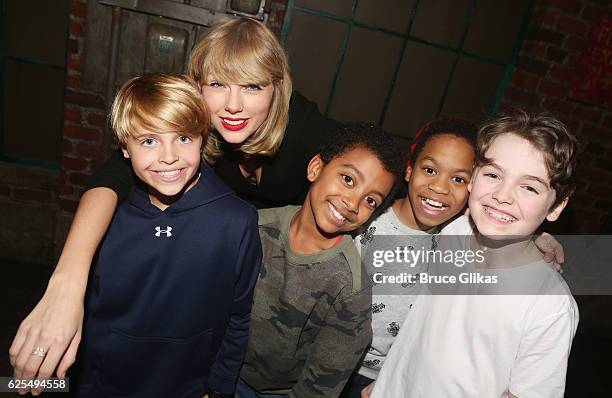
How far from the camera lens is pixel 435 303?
1459 mm

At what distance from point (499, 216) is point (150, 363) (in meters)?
1.31

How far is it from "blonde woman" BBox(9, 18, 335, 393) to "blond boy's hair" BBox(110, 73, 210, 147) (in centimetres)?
18

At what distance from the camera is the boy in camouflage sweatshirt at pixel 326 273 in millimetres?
1367

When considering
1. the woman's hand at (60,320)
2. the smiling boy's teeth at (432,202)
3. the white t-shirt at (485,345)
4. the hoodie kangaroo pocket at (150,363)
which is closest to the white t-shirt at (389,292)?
the white t-shirt at (485,345)

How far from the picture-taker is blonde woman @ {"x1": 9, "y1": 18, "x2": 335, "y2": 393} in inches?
38.9

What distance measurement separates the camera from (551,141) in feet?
4.08

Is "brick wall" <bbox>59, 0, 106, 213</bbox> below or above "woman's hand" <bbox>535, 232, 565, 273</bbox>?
below

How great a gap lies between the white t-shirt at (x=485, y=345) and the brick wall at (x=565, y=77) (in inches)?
69.4

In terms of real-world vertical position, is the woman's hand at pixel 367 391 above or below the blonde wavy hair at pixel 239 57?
below

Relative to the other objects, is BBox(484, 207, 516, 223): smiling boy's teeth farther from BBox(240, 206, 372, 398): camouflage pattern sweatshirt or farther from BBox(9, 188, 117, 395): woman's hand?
BBox(9, 188, 117, 395): woman's hand

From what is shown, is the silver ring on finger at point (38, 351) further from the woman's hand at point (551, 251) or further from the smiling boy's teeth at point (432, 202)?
the woman's hand at point (551, 251)

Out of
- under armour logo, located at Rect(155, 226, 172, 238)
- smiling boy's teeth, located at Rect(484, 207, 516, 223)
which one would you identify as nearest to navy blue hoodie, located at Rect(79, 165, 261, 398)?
under armour logo, located at Rect(155, 226, 172, 238)

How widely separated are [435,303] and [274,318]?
1.96 ft

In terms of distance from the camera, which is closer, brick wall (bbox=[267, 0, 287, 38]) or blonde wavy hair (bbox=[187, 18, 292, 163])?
blonde wavy hair (bbox=[187, 18, 292, 163])
